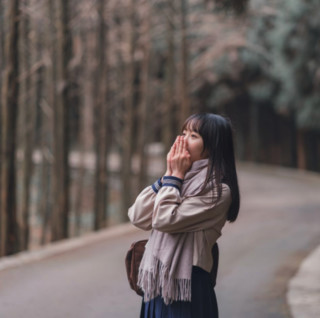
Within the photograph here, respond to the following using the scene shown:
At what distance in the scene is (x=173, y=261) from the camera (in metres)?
3.72

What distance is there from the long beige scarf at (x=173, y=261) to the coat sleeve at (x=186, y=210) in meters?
0.06

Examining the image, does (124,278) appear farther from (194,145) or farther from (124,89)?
(124,89)

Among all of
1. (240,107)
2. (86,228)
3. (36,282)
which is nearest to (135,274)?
(36,282)

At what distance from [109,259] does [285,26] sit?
73.0ft

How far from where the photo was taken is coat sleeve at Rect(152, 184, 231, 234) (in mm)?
3646

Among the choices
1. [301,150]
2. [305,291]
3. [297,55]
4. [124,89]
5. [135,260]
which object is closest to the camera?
[135,260]

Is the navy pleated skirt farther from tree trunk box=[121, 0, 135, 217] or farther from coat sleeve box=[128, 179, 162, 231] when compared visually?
tree trunk box=[121, 0, 135, 217]

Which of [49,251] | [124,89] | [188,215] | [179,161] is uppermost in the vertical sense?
[124,89]

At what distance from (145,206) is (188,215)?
239 millimetres

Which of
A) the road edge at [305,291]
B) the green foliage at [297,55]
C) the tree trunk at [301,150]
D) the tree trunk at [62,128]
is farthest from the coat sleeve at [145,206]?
the tree trunk at [301,150]

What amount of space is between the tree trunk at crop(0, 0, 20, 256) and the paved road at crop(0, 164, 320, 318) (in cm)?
172

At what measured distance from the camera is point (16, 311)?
763 cm

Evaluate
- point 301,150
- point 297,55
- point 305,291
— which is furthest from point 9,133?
point 301,150

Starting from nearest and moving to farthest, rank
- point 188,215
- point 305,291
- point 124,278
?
1. point 188,215
2. point 305,291
3. point 124,278
